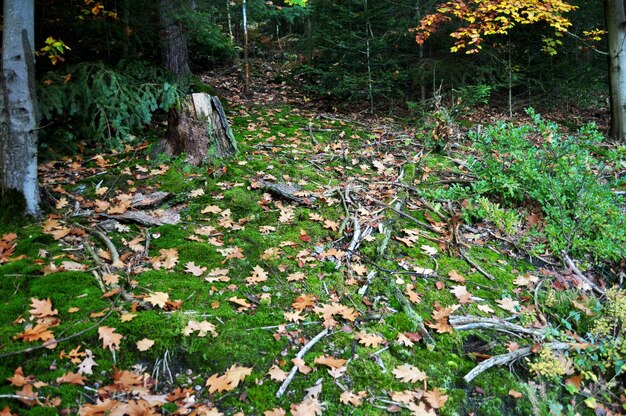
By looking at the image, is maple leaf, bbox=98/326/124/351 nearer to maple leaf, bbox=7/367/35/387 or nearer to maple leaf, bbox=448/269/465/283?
maple leaf, bbox=7/367/35/387

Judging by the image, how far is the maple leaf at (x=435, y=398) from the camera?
8.91ft

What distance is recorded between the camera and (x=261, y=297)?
11.5 feet

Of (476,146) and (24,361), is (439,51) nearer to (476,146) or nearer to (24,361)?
(476,146)

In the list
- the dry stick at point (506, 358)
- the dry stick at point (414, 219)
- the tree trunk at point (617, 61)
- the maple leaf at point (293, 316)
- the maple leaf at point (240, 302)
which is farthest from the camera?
the tree trunk at point (617, 61)

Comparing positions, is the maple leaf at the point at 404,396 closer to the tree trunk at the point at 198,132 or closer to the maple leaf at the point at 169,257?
the maple leaf at the point at 169,257

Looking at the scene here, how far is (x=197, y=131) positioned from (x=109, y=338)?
3.80 m

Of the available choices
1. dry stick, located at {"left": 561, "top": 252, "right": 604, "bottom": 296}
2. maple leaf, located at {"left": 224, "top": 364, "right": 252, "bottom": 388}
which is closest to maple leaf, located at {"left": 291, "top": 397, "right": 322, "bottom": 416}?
maple leaf, located at {"left": 224, "top": 364, "right": 252, "bottom": 388}

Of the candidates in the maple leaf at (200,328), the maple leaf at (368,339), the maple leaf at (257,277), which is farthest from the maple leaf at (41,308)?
the maple leaf at (368,339)

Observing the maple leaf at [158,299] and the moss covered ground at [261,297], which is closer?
the moss covered ground at [261,297]

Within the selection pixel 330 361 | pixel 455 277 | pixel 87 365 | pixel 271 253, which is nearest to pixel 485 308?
pixel 455 277

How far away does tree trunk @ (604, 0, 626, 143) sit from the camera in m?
8.78

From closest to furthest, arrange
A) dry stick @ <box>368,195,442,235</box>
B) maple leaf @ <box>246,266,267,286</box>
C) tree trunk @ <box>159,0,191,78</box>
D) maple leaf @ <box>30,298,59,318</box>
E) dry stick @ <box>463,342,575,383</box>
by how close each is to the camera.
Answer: maple leaf @ <box>30,298,59,318</box>, dry stick @ <box>463,342,575,383</box>, maple leaf @ <box>246,266,267,286</box>, dry stick @ <box>368,195,442,235</box>, tree trunk @ <box>159,0,191,78</box>

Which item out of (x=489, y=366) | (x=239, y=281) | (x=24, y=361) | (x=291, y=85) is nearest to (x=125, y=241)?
(x=239, y=281)

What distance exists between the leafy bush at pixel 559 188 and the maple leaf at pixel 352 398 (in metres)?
3.29
